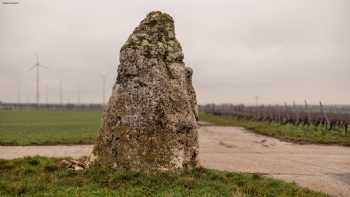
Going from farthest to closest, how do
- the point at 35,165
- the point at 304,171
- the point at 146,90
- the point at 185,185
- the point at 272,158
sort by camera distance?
the point at 272,158
the point at 304,171
the point at 35,165
the point at 146,90
the point at 185,185

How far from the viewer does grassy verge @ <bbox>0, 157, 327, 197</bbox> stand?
9.34 meters

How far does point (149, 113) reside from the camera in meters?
11.3

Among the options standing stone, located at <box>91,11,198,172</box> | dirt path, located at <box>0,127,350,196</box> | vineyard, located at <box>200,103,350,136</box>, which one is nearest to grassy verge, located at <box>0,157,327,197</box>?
standing stone, located at <box>91,11,198,172</box>

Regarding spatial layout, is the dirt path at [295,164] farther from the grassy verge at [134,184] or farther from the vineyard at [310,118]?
the vineyard at [310,118]

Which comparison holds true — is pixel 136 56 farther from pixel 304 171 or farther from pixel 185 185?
pixel 304 171

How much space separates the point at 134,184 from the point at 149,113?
2047 mm

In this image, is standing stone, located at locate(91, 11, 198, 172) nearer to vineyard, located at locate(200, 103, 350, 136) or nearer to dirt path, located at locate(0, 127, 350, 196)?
dirt path, located at locate(0, 127, 350, 196)

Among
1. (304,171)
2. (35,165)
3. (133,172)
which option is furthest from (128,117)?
(304,171)

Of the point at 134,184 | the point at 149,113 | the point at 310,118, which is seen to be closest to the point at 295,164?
the point at 149,113

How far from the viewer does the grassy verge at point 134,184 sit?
9.34m

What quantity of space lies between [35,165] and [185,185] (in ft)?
17.2

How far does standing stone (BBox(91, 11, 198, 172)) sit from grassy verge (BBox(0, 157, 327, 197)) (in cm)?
49

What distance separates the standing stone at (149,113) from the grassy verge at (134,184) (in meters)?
0.49

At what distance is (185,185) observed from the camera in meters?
10.1
